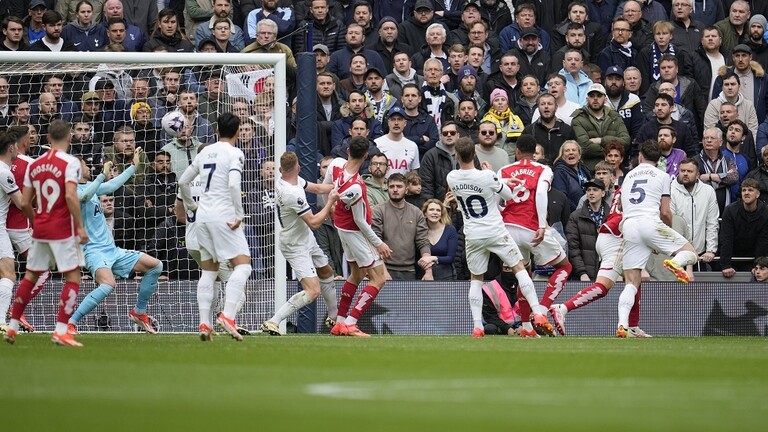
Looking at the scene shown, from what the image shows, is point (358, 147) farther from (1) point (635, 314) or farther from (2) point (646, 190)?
(1) point (635, 314)

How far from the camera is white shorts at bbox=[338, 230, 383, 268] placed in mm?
15531

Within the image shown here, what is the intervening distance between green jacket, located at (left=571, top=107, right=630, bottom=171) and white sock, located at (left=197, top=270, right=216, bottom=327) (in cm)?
749

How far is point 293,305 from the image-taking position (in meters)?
15.4

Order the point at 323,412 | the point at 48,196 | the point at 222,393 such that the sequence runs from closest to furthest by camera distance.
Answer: the point at 323,412
the point at 222,393
the point at 48,196

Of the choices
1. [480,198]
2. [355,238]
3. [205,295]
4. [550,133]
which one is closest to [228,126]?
[205,295]

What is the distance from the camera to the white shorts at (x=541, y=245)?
15.8 m

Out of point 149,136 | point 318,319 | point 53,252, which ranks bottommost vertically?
point 318,319

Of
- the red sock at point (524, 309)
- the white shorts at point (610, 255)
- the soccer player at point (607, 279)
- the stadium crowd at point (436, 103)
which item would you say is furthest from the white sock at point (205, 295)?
the white shorts at point (610, 255)

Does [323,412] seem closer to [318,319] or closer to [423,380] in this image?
[423,380]

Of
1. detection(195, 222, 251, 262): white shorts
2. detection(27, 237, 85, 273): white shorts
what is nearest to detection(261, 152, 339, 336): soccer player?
detection(195, 222, 251, 262): white shorts

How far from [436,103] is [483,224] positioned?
4881 mm

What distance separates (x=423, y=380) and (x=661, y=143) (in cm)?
1076

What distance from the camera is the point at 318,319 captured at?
57.6 feet

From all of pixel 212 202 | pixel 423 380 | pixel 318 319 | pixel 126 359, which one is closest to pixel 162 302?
pixel 318 319
